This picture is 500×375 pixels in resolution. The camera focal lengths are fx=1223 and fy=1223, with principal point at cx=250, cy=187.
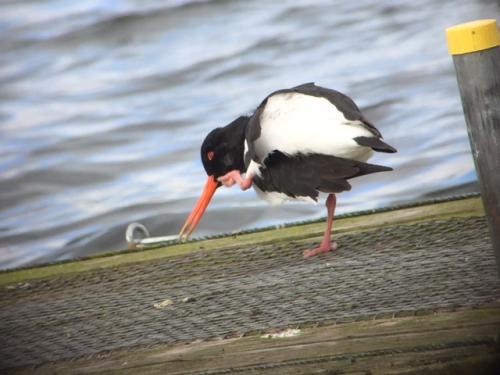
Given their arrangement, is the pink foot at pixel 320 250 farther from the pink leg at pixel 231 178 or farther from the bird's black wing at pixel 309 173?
the pink leg at pixel 231 178

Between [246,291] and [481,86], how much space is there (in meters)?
1.50

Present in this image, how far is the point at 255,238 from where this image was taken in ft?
18.8

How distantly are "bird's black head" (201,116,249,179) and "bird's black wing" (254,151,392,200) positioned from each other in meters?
0.43

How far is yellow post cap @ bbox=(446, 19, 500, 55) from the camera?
385 centimetres

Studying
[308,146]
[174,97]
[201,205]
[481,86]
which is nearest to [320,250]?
[308,146]

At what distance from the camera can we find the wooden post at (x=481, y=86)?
3869mm

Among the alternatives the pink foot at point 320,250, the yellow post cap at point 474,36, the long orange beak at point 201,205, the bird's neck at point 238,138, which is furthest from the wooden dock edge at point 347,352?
the long orange beak at point 201,205

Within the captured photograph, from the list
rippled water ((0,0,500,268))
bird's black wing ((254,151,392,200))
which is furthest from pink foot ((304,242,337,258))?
rippled water ((0,0,500,268))

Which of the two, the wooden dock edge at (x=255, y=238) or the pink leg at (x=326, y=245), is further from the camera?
the wooden dock edge at (x=255, y=238)

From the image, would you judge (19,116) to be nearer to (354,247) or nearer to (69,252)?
(69,252)

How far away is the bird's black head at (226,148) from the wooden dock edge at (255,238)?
53 centimetres

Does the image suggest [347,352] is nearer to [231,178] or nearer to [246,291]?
[246,291]

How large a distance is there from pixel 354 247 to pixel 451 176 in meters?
4.72

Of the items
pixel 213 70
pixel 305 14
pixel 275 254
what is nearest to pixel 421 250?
pixel 275 254
